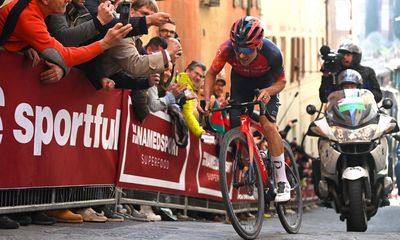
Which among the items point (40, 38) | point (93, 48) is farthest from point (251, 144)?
point (40, 38)

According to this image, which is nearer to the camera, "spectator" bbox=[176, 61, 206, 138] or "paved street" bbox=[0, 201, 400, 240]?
"paved street" bbox=[0, 201, 400, 240]

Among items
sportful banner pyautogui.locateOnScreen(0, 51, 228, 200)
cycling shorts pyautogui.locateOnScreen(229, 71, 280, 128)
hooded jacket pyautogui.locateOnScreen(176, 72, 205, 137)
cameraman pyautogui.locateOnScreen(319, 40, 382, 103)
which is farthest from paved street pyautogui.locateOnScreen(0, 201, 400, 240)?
hooded jacket pyautogui.locateOnScreen(176, 72, 205, 137)

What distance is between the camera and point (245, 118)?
10555 mm

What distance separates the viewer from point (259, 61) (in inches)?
433

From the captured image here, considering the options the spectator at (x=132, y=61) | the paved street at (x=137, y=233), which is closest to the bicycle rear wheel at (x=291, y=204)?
the paved street at (x=137, y=233)

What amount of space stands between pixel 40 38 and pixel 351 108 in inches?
189

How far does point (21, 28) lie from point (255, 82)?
2.90m

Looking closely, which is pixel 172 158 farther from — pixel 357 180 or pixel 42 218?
pixel 42 218

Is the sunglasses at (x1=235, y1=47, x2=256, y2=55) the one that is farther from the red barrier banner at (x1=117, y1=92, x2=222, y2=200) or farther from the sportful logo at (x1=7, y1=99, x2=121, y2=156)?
the red barrier banner at (x1=117, y1=92, x2=222, y2=200)

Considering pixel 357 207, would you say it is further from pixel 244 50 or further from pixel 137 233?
pixel 137 233

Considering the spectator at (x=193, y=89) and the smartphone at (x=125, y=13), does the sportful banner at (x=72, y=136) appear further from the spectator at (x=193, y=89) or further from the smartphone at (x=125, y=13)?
the spectator at (x=193, y=89)

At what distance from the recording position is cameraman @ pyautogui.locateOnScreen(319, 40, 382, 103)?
14.1 m

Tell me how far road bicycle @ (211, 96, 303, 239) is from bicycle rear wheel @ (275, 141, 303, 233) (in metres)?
0.36

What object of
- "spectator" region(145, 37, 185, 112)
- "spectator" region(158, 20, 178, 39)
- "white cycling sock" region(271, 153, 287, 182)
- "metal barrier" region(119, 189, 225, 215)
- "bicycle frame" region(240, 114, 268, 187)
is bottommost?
"metal barrier" region(119, 189, 225, 215)
